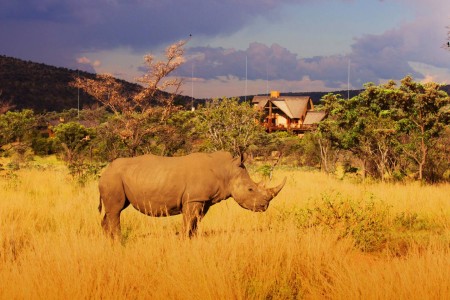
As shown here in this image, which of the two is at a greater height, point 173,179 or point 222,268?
point 173,179

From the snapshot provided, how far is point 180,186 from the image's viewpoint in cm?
697

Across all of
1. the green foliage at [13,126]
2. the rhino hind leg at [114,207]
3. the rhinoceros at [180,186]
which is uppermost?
the green foliage at [13,126]

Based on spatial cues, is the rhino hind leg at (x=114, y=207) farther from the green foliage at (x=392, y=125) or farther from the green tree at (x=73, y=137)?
the green tree at (x=73, y=137)

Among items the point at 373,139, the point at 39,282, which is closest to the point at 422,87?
the point at 373,139

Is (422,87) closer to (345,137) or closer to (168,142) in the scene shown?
(345,137)

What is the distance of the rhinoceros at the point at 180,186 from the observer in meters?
6.97

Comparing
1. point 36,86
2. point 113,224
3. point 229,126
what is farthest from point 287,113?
→ point 113,224

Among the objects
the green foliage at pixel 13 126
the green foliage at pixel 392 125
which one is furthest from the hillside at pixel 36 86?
the green foliage at pixel 392 125

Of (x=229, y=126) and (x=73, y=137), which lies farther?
(x=73, y=137)

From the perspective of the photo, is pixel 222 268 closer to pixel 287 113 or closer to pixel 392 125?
pixel 392 125

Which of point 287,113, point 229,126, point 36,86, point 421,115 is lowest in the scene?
point 229,126

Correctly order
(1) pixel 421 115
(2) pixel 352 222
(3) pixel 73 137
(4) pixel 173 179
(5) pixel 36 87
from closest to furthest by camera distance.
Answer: (4) pixel 173 179, (2) pixel 352 222, (1) pixel 421 115, (3) pixel 73 137, (5) pixel 36 87

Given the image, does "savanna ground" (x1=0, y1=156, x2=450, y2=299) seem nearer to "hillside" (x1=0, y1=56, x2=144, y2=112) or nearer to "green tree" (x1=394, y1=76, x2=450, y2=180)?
"green tree" (x1=394, y1=76, x2=450, y2=180)

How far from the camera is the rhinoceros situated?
6.97 metres
